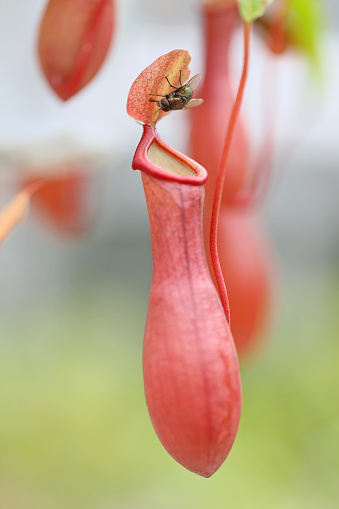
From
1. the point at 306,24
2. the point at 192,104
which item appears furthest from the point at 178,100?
the point at 306,24

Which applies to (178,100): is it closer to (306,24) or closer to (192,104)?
(192,104)

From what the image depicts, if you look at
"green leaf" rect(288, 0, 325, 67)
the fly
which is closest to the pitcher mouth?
the fly

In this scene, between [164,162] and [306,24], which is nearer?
[164,162]

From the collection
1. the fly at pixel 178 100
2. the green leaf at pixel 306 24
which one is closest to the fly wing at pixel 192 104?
the fly at pixel 178 100

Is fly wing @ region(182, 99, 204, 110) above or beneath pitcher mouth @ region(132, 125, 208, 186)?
above

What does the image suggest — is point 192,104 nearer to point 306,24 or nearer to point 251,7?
point 251,7

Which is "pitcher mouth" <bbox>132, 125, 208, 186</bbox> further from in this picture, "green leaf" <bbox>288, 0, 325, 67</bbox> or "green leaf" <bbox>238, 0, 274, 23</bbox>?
"green leaf" <bbox>288, 0, 325, 67</bbox>

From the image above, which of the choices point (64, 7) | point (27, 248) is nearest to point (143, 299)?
point (27, 248)

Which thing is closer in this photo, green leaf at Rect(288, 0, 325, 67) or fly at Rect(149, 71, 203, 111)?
fly at Rect(149, 71, 203, 111)

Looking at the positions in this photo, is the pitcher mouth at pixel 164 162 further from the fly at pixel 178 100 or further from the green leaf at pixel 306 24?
the green leaf at pixel 306 24

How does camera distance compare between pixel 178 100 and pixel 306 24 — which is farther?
pixel 306 24
